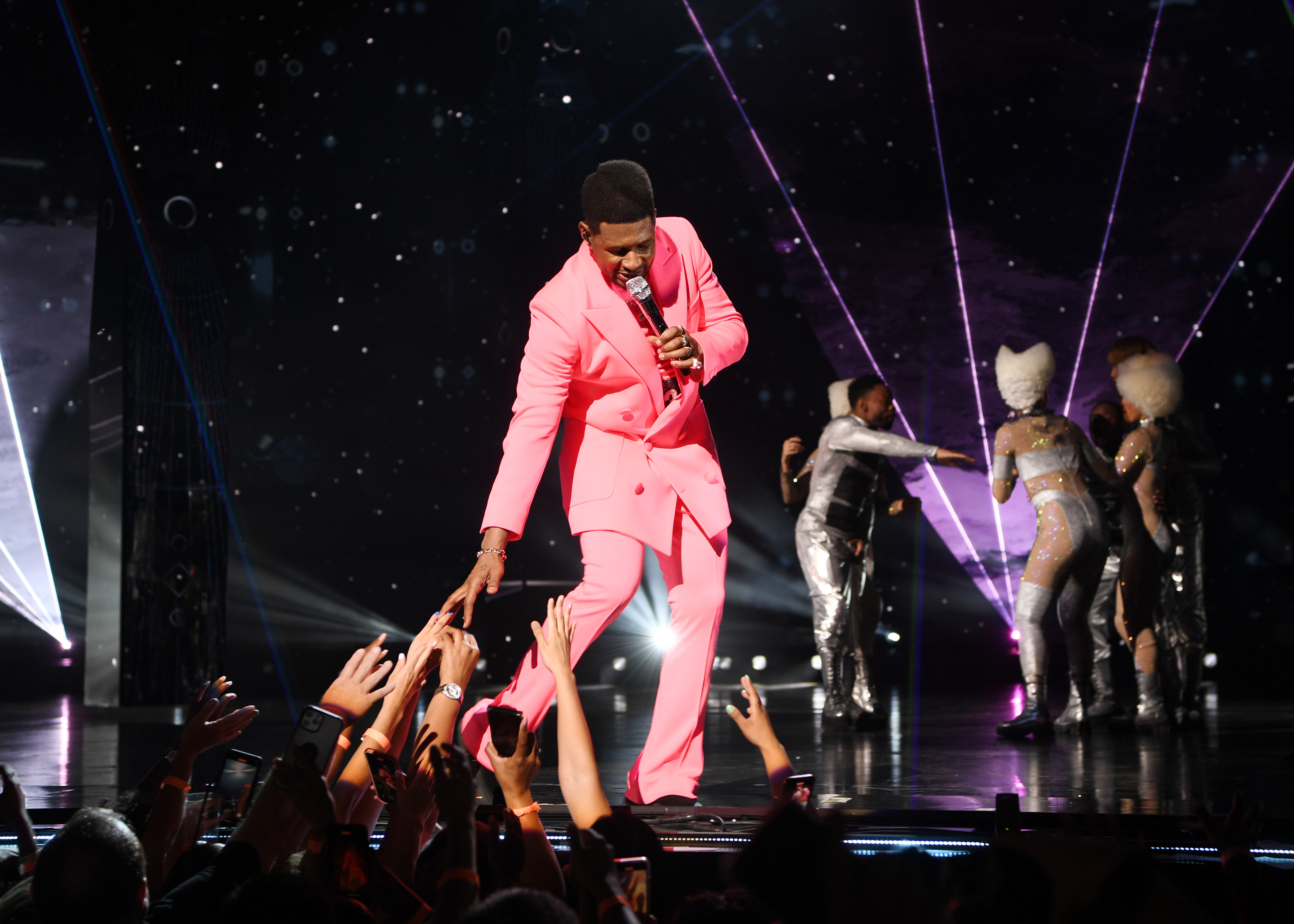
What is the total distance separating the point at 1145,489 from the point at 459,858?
14.6 feet

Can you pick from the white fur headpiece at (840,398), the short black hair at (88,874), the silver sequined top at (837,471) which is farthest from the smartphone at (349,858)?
the white fur headpiece at (840,398)

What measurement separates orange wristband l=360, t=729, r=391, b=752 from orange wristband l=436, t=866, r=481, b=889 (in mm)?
478

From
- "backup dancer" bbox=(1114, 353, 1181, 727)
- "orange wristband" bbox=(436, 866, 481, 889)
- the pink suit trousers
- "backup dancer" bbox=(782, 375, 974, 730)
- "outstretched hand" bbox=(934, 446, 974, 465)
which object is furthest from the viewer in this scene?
"backup dancer" bbox=(782, 375, 974, 730)

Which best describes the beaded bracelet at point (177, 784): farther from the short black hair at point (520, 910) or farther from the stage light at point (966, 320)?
the stage light at point (966, 320)

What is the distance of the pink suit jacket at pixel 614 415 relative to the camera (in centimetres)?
276

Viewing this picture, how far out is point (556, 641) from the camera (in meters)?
1.94

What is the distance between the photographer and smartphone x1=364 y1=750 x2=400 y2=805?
1.70 meters

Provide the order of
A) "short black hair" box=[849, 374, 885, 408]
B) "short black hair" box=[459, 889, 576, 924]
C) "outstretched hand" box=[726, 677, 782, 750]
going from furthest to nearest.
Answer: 1. "short black hair" box=[849, 374, 885, 408]
2. "outstretched hand" box=[726, 677, 782, 750]
3. "short black hair" box=[459, 889, 576, 924]

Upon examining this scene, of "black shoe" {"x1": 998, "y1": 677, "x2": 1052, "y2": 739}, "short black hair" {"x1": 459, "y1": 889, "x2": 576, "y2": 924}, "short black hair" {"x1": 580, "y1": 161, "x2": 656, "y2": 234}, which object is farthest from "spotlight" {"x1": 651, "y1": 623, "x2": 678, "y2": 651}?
"short black hair" {"x1": 459, "y1": 889, "x2": 576, "y2": 924}

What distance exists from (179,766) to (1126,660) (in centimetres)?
981

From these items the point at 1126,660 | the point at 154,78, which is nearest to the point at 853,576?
the point at 154,78

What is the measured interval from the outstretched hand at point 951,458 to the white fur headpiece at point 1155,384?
3.86 feet

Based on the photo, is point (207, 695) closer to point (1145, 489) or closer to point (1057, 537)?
point (1057, 537)

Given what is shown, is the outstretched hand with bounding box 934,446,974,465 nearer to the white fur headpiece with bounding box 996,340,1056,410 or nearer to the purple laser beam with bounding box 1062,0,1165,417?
the white fur headpiece with bounding box 996,340,1056,410
